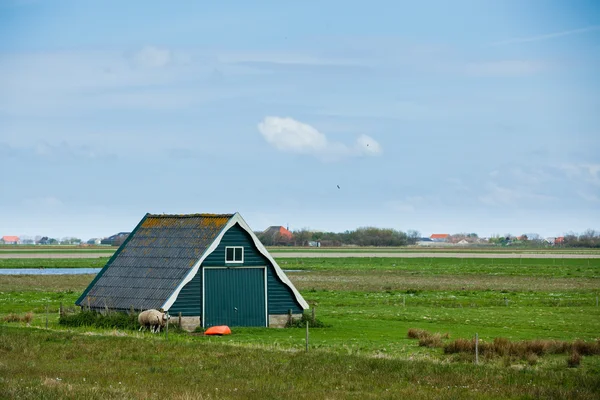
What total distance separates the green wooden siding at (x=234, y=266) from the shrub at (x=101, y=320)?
1992 mm

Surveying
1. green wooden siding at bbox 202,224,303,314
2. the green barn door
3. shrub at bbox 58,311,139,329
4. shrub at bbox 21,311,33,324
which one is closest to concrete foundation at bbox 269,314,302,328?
green wooden siding at bbox 202,224,303,314

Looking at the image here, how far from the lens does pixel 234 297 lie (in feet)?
144

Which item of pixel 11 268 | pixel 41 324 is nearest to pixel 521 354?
pixel 41 324

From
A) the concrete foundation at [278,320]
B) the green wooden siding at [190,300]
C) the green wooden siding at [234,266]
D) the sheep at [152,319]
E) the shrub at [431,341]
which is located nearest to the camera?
the shrub at [431,341]

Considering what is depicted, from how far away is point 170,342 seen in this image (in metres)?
36.2

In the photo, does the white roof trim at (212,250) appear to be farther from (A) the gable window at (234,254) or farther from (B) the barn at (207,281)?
(A) the gable window at (234,254)

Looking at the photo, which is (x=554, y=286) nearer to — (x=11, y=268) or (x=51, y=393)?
(x=51, y=393)

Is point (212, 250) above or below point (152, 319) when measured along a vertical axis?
above

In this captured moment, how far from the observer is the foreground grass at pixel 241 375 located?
25.1 m

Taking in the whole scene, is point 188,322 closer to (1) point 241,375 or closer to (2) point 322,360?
(2) point 322,360

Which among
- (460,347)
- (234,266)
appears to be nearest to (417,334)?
(460,347)

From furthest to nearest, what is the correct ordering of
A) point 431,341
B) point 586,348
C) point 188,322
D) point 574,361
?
point 188,322
point 431,341
point 586,348
point 574,361

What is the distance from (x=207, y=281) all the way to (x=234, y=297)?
1.55 metres

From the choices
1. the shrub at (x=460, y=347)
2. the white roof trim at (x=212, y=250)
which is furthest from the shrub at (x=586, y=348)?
the white roof trim at (x=212, y=250)
